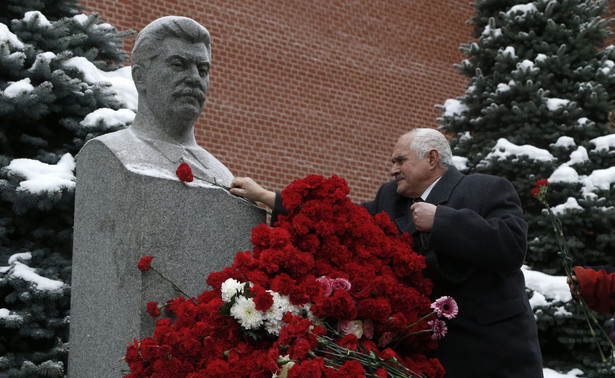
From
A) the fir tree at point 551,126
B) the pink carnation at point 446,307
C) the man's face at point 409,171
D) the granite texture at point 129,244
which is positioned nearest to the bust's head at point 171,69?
the granite texture at point 129,244

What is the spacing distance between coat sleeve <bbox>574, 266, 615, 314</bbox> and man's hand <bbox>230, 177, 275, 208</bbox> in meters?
1.25

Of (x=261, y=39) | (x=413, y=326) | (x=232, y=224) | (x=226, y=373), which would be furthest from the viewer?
(x=261, y=39)

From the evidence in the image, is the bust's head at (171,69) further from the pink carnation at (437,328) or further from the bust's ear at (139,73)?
the pink carnation at (437,328)

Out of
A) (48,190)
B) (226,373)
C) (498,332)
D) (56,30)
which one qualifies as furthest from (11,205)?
(498,332)

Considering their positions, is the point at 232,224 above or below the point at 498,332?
below

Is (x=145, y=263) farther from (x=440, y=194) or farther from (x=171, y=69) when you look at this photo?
(x=440, y=194)

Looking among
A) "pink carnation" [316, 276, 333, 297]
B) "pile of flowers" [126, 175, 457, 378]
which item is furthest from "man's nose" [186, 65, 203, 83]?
"pink carnation" [316, 276, 333, 297]

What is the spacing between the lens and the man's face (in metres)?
3.08

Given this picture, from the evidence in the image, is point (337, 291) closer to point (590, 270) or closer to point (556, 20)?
point (590, 270)

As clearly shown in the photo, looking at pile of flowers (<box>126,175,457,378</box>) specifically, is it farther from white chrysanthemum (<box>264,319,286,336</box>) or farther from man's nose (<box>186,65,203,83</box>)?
man's nose (<box>186,65,203,83</box>)

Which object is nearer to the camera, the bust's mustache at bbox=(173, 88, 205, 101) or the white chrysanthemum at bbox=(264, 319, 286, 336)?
the white chrysanthemum at bbox=(264, 319, 286, 336)

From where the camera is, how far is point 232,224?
3.30 metres

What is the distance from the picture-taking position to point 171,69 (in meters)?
3.25

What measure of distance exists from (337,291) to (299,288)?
124 mm
